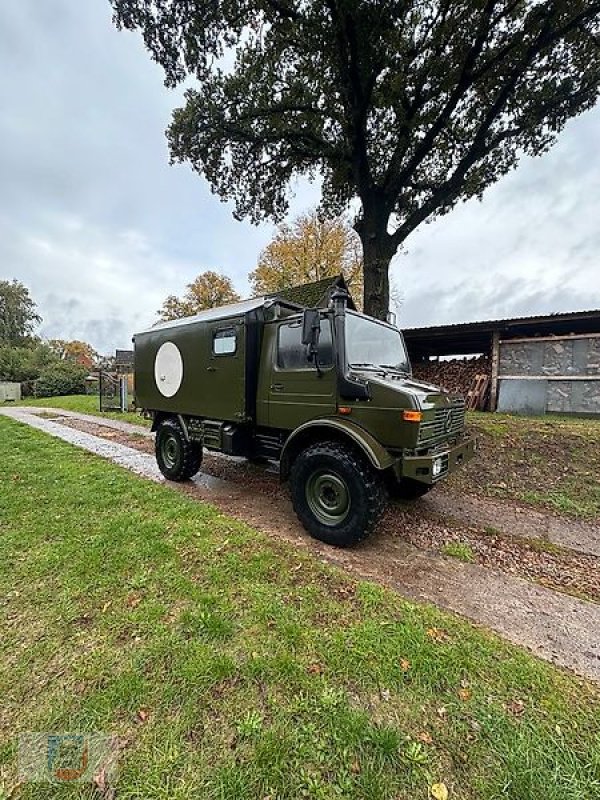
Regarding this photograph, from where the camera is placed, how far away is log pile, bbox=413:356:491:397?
10.0 metres

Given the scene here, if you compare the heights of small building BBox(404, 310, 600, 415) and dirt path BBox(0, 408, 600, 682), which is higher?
small building BBox(404, 310, 600, 415)

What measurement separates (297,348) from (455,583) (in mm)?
2707

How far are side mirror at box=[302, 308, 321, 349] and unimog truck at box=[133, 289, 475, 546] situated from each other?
0.4 inches

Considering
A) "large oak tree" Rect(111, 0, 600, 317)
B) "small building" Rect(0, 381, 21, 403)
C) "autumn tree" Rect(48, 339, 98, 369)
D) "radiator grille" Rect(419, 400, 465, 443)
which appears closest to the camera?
"radiator grille" Rect(419, 400, 465, 443)

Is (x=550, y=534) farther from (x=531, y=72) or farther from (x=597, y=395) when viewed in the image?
(x=531, y=72)

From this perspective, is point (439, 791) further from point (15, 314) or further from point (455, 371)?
point (15, 314)

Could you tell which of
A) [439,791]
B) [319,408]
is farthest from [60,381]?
[439,791]

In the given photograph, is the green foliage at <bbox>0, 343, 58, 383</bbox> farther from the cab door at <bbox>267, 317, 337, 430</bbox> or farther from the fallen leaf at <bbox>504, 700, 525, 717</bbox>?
the fallen leaf at <bbox>504, 700, 525, 717</bbox>

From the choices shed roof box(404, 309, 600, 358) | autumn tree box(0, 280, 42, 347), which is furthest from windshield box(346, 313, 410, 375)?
autumn tree box(0, 280, 42, 347)

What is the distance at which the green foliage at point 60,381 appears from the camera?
80.3 ft

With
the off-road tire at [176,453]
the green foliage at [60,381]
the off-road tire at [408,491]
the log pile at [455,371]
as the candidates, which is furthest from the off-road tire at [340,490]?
the green foliage at [60,381]

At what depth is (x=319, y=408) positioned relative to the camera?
3.65 m

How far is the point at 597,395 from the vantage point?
7.76m

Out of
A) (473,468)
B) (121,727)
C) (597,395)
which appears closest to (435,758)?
(121,727)
